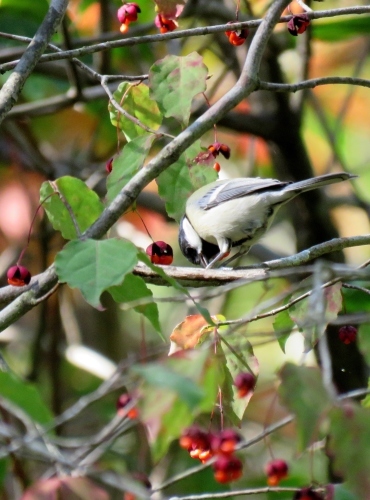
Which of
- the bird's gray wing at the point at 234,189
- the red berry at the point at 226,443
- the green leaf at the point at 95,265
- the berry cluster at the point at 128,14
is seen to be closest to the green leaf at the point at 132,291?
the green leaf at the point at 95,265

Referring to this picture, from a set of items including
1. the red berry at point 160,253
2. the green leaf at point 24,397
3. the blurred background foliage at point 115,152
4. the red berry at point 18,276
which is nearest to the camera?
the green leaf at point 24,397

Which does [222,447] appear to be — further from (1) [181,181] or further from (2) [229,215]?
(2) [229,215]

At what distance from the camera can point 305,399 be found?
126 centimetres

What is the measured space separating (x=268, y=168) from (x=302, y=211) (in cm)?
143

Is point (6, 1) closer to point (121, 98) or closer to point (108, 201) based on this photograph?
point (121, 98)

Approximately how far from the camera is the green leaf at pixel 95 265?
1499 mm

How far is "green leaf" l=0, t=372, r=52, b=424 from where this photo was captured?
1.30 metres

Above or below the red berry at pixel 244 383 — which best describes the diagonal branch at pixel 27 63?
above

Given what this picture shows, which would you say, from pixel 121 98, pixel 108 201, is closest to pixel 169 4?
pixel 121 98

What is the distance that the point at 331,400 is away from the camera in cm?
124

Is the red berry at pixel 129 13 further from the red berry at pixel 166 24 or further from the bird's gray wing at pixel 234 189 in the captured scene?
the bird's gray wing at pixel 234 189

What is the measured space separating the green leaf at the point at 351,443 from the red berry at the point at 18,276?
3.74ft

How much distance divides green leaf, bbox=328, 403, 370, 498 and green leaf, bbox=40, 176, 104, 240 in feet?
3.38

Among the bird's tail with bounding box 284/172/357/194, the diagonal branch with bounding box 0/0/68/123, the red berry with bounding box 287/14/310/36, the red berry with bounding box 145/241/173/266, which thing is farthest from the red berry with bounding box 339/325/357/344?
the diagonal branch with bounding box 0/0/68/123
